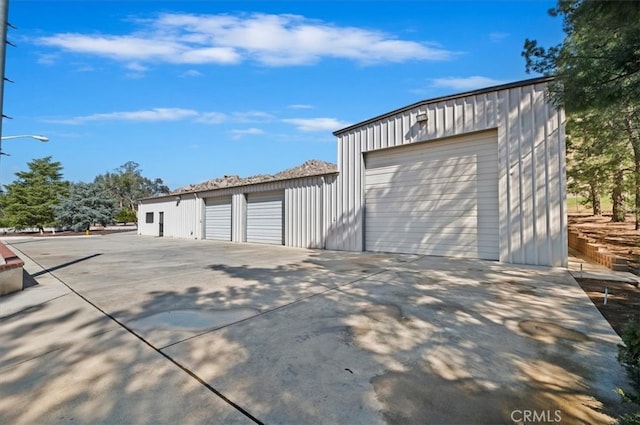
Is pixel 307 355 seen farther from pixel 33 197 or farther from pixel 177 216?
pixel 33 197

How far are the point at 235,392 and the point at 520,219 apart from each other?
7.64 metres

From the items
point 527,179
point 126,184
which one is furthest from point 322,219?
point 126,184

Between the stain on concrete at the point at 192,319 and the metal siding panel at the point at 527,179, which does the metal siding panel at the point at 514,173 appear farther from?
the stain on concrete at the point at 192,319

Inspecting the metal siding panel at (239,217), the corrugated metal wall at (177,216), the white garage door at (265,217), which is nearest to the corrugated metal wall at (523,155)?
the white garage door at (265,217)

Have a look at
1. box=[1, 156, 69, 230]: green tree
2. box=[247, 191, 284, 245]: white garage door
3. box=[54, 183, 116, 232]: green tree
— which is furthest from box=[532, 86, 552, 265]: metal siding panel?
box=[1, 156, 69, 230]: green tree

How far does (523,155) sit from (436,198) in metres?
2.31

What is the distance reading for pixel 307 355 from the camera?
2504mm

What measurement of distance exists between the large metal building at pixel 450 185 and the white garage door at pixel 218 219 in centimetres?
434

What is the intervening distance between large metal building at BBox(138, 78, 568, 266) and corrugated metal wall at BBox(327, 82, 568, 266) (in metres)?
0.02

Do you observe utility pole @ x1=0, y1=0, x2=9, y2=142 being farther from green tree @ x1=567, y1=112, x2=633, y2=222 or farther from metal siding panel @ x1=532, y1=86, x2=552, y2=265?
green tree @ x1=567, y1=112, x2=633, y2=222

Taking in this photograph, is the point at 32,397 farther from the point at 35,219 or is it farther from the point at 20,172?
the point at 20,172

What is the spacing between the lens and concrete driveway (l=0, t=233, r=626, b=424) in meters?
1.79

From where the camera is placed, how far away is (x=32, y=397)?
6.26 ft

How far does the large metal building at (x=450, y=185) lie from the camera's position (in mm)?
7082
